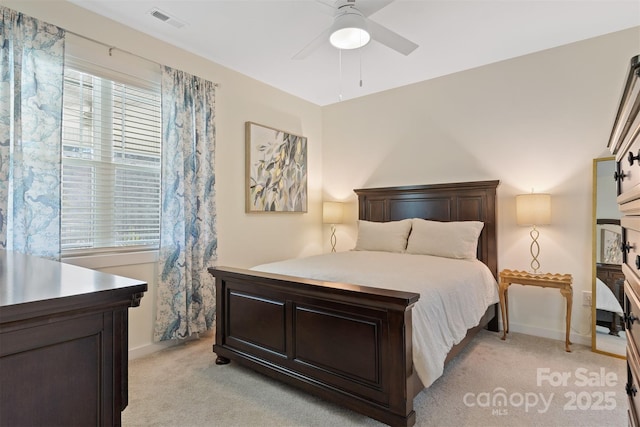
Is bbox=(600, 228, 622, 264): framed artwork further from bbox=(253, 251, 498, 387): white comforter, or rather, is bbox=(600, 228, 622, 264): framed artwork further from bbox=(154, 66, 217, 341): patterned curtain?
bbox=(154, 66, 217, 341): patterned curtain

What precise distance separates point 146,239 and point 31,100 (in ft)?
4.14

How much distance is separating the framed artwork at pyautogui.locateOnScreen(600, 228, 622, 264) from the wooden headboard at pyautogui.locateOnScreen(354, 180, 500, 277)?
2.77ft

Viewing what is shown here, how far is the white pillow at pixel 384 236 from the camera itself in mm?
3641

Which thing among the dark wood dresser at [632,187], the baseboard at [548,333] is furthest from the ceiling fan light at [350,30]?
the baseboard at [548,333]

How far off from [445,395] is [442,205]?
215 centimetres

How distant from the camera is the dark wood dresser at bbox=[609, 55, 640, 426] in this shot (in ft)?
3.06

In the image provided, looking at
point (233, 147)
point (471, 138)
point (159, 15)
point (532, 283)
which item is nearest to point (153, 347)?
point (233, 147)

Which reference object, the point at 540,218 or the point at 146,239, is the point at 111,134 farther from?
the point at 540,218

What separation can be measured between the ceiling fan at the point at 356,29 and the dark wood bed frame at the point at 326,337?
162 cm

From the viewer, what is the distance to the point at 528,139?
10.9 ft

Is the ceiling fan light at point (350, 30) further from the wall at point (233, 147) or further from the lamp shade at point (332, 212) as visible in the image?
the lamp shade at point (332, 212)

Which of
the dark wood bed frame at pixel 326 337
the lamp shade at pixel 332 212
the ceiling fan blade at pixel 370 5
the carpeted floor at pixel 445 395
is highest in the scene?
the ceiling fan blade at pixel 370 5

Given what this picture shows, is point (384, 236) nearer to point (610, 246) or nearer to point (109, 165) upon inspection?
point (610, 246)

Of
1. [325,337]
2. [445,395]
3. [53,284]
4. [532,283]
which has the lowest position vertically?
[445,395]
